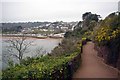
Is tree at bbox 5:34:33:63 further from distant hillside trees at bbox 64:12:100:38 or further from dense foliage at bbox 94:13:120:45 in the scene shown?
distant hillside trees at bbox 64:12:100:38

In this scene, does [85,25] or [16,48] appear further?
[85,25]

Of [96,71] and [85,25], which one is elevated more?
[85,25]

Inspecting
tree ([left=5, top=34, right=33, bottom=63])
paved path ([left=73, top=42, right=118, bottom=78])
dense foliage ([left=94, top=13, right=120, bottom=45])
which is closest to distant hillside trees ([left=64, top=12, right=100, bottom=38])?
tree ([left=5, top=34, right=33, bottom=63])

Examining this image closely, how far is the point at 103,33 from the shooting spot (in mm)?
Answer: 17031

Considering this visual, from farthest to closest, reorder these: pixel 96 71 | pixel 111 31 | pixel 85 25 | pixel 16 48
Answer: pixel 85 25 < pixel 16 48 < pixel 111 31 < pixel 96 71

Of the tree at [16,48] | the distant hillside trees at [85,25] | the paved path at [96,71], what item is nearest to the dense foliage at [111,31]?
the paved path at [96,71]

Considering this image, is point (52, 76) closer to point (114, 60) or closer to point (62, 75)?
point (62, 75)

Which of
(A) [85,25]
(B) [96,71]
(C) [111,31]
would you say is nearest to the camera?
(B) [96,71]

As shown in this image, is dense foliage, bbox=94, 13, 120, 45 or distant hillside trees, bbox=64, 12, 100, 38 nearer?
dense foliage, bbox=94, 13, 120, 45

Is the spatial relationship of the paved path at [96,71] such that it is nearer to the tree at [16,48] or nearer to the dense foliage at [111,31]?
the dense foliage at [111,31]

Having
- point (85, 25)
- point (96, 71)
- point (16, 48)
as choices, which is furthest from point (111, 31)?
point (85, 25)

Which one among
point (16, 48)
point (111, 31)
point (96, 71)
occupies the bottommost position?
point (96, 71)

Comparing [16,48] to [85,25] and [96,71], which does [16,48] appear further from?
[85,25]

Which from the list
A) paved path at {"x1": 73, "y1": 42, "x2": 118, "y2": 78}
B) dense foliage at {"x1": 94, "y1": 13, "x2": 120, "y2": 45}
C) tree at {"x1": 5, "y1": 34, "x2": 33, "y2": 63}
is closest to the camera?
paved path at {"x1": 73, "y1": 42, "x2": 118, "y2": 78}
